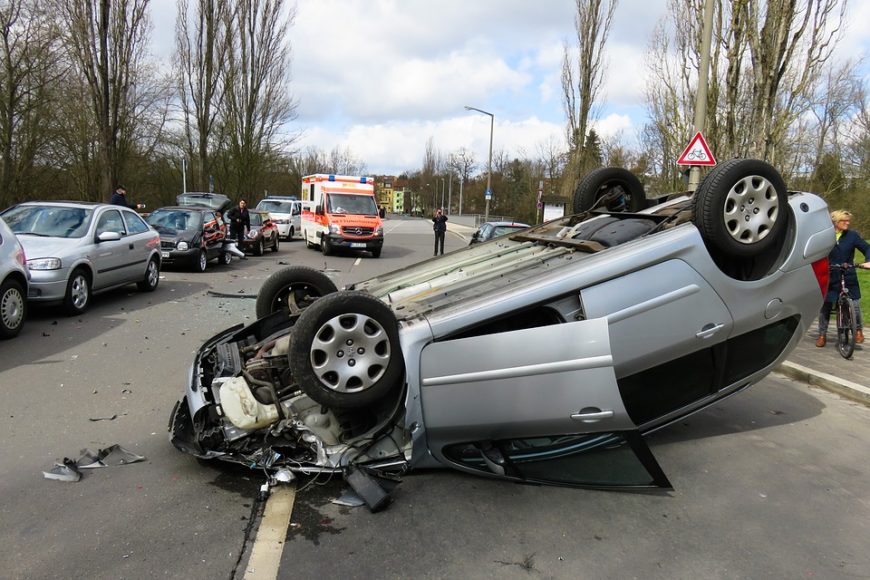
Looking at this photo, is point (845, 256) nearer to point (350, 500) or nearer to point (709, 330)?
point (709, 330)

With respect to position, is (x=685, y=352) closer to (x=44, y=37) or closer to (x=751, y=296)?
(x=751, y=296)

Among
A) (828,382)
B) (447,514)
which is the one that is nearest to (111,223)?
(447,514)

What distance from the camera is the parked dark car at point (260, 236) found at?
1959 cm

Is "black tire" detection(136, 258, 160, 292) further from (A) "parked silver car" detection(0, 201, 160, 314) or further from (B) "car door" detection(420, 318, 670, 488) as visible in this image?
(B) "car door" detection(420, 318, 670, 488)

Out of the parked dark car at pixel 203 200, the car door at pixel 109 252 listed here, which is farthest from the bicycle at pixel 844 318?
the parked dark car at pixel 203 200

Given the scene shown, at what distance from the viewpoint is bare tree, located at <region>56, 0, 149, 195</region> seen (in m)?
18.2

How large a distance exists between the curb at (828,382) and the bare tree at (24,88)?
20.3m

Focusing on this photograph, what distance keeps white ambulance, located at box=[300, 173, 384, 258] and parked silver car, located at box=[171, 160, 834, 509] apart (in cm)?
1633

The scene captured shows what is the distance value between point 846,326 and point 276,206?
2569 centimetres

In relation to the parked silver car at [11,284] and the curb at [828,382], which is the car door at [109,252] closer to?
the parked silver car at [11,284]

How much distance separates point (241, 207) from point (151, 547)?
1739 centimetres

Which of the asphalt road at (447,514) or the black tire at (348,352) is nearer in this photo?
the asphalt road at (447,514)

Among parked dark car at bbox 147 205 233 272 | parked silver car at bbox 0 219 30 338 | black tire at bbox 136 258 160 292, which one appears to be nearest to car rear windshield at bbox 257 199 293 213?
parked dark car at bbox 147 205 233 272

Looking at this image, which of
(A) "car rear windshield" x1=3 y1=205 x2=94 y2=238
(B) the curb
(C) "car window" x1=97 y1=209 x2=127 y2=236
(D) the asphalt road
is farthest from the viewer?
(C) "car window" x1=97 y1=209 x2=127 y2=236
